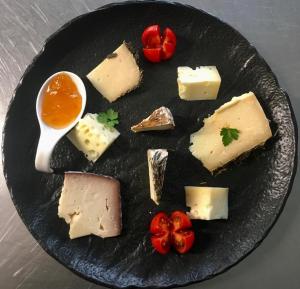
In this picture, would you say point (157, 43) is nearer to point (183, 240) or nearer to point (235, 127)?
point (235, 127)

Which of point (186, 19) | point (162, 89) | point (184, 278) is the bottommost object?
point (184, 278)

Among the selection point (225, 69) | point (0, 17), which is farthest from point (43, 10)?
point (225, 69)

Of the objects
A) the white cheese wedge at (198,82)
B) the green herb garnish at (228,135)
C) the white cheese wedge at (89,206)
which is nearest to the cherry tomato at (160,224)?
the white cheese wedge at (89,206)

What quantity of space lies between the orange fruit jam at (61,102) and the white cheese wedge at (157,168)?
0.34 metres

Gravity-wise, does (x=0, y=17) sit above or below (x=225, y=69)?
above

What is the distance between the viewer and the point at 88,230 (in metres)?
1.73

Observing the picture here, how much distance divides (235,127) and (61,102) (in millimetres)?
681

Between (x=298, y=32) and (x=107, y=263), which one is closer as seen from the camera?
(x=107, y=263)

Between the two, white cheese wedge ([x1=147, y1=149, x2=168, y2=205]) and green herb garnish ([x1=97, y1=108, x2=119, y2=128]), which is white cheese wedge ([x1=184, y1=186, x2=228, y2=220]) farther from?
green herb garnish ([x1=97, y1=108, x2=119, y2=128])

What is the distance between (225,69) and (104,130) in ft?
1.80

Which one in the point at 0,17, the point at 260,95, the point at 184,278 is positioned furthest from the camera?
the point at 0,17

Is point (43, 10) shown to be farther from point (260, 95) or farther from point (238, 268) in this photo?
point (238, 268)

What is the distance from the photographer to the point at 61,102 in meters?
1.77

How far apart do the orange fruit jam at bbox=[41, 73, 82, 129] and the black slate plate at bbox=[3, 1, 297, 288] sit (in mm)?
69
